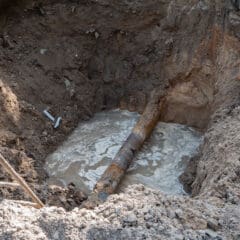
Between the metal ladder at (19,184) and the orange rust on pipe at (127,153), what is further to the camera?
the orange rust on pipe at (127,153)

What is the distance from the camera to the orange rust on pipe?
6.91 meters

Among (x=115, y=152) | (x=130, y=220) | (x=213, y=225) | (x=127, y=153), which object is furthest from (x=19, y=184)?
(x=115, y=152)

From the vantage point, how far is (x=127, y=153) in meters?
7.80

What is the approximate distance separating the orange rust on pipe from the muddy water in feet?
0.59

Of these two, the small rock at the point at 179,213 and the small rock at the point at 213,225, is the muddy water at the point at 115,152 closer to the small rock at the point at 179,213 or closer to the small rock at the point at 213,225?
the small rock at the point at 179,213

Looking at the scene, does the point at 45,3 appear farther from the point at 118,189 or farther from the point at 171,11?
the point at 118,189

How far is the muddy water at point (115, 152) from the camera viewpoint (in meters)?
7.64

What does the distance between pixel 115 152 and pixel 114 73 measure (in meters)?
1.80

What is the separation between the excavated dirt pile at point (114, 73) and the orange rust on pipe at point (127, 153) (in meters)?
0.27

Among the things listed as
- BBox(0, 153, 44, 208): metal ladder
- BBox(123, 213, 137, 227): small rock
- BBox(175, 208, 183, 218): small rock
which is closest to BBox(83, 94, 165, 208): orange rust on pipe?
BBox(0, 153, 44, 208): metal ladder

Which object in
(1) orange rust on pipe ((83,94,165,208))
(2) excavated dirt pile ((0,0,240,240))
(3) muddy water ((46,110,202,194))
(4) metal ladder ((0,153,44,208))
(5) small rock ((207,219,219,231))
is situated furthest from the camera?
(3) muddy water ((46,110,202,194))

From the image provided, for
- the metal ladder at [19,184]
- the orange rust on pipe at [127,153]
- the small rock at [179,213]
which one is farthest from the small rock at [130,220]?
the orange rust on pipe at [127,153]

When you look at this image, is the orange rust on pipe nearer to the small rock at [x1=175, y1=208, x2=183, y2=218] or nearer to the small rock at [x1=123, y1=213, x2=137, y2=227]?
the small rock at [x1=123, y1=213, x2=137, y2=227]

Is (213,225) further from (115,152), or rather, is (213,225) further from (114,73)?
(114,73)
